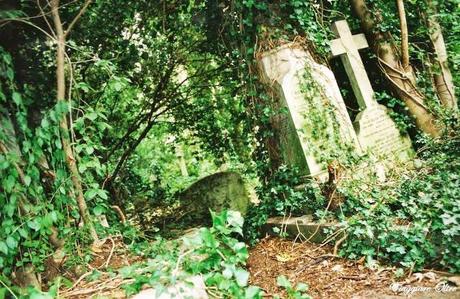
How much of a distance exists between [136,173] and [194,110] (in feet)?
7.68

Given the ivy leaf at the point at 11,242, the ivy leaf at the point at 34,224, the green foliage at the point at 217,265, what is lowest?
the green foliage at the point at 217,265

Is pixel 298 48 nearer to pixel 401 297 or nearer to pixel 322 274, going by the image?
pixel 322 274

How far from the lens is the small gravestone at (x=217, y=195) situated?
20.5 ft

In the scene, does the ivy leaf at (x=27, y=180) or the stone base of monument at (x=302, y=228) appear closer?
the ivy leaf at (x=27, y=180)

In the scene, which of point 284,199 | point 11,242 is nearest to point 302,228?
point 284,199

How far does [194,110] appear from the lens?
6973 millimetres

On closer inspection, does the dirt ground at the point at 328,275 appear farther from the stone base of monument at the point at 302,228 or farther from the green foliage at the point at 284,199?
the green foliage at the point at 284,199

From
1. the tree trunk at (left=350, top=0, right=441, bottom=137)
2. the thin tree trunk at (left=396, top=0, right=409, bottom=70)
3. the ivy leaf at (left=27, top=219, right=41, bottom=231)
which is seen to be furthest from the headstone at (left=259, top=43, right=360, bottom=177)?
the ivy leaf at (left=27, top=219, right=41, bottom=231)

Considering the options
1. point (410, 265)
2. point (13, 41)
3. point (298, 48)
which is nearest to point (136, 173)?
point (13, 41)

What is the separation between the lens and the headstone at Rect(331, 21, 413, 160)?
5223 mm

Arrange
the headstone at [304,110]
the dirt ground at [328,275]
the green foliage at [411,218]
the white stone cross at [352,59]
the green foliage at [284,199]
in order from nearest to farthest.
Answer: the dirt ground at [328,275], the green foliage at [411,218], the green foliage at [284,199], the headstone at [304,110], the white stone cross at [352,59]

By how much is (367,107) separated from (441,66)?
143cm

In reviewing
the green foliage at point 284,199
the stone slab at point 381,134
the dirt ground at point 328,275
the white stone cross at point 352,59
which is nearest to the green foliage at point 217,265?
the dirt ground at point 328,275

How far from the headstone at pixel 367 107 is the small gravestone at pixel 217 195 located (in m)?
2.31
